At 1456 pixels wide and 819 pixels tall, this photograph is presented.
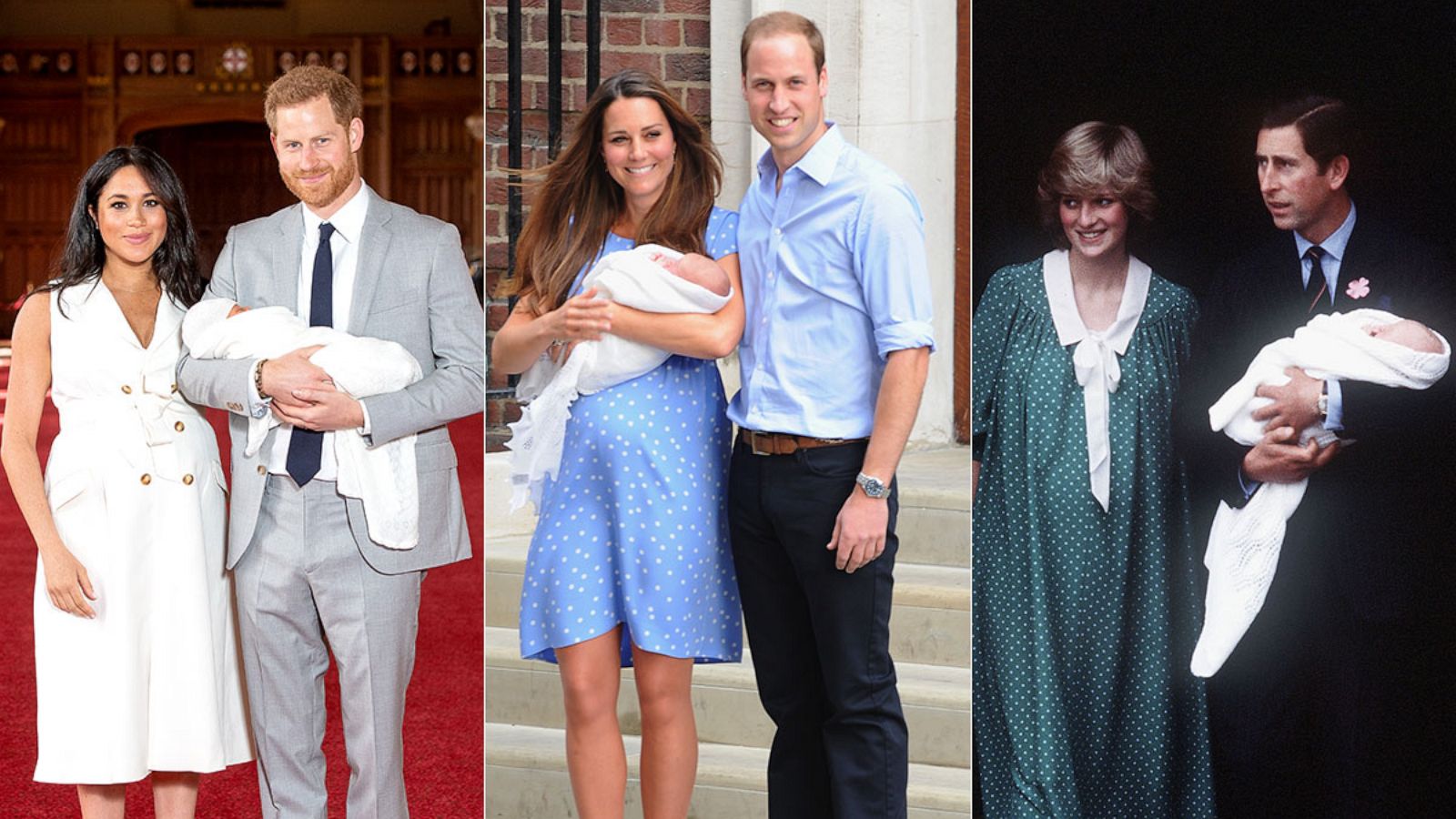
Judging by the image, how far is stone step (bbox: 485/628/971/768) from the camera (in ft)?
8.89

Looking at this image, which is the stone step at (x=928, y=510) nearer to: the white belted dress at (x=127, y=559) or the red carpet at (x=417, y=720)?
the red carpet at (x=417, y=720)

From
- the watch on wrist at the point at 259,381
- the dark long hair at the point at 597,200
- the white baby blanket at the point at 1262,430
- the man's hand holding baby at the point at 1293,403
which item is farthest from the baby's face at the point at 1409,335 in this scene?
the watch on wrist at the point at 259,381

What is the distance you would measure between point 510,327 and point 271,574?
633 mm

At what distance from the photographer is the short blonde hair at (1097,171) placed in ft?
9.15

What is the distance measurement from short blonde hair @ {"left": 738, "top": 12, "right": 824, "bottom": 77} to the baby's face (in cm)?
110

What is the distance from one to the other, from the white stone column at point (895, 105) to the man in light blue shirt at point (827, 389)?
55mm

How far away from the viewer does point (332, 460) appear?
2740 millimetres

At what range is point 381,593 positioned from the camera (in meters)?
2.77

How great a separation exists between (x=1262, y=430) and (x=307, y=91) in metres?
1.82

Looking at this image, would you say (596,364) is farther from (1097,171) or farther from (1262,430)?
(1262,430)

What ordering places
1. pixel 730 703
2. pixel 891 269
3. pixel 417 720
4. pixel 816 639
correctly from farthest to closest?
1. pixel 417 720
2. pixel 730 703
3. pixel 816 639
4. pixel 891 269

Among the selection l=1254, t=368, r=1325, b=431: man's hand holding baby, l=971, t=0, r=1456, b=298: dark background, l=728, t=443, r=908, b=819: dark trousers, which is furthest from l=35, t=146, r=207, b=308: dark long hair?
l=1254, t=368, r=1325, b=431: man's hand holding baby

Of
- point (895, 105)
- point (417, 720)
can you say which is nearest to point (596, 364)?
point (895, 105)

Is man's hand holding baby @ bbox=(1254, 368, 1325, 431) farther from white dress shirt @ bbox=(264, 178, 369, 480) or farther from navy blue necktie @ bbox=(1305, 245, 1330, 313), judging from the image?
white dress shirt @ bbox=(264, 178, 369, 480)
